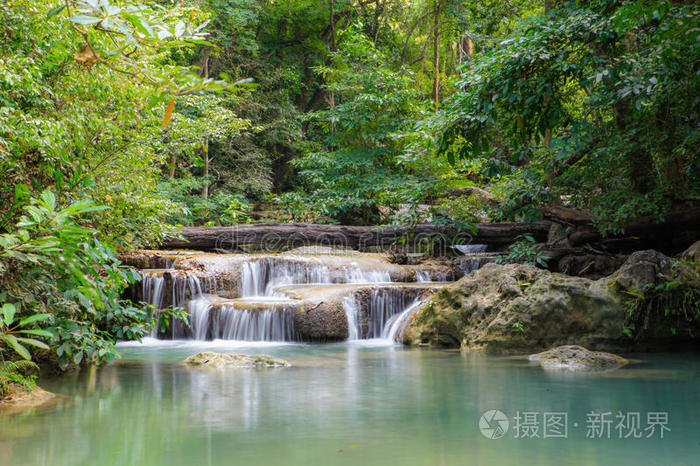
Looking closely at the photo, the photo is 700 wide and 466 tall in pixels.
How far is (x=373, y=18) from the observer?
2036cm

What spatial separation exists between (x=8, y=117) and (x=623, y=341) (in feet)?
22.2

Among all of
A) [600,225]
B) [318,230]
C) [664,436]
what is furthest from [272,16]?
[664,436]

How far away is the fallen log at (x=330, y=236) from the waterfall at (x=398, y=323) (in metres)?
3.20

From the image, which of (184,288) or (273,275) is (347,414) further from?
(273,275)

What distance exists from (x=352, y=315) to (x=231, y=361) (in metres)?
2.87

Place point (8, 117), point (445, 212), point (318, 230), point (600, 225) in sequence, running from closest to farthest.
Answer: point (8, 117)
point (600, 225)
point (445, 212)
point (318, 230)

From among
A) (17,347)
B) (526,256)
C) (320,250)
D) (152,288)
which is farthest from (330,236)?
(17,347)

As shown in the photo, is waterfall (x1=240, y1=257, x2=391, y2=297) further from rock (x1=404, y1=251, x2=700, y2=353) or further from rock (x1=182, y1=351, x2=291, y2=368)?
rock (x1=182, y1=351, x2=291, y2=368)

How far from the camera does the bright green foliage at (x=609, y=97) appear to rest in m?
5.32

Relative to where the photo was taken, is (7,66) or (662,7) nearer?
(7,66)

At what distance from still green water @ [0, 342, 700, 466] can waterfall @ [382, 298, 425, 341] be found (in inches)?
78.0

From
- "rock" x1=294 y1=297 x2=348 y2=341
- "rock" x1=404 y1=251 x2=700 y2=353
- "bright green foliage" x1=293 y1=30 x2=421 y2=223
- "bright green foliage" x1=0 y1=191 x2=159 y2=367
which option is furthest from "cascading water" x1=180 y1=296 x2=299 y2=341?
"bright green foliage" x1=293 y1=30 x2=421 y2=223

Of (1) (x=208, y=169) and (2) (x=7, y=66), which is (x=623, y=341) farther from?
(1) (x=208, y=169)

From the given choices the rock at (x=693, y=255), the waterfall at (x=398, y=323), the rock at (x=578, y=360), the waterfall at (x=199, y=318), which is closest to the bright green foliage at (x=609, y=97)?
the rock at (x=693, y=255)
